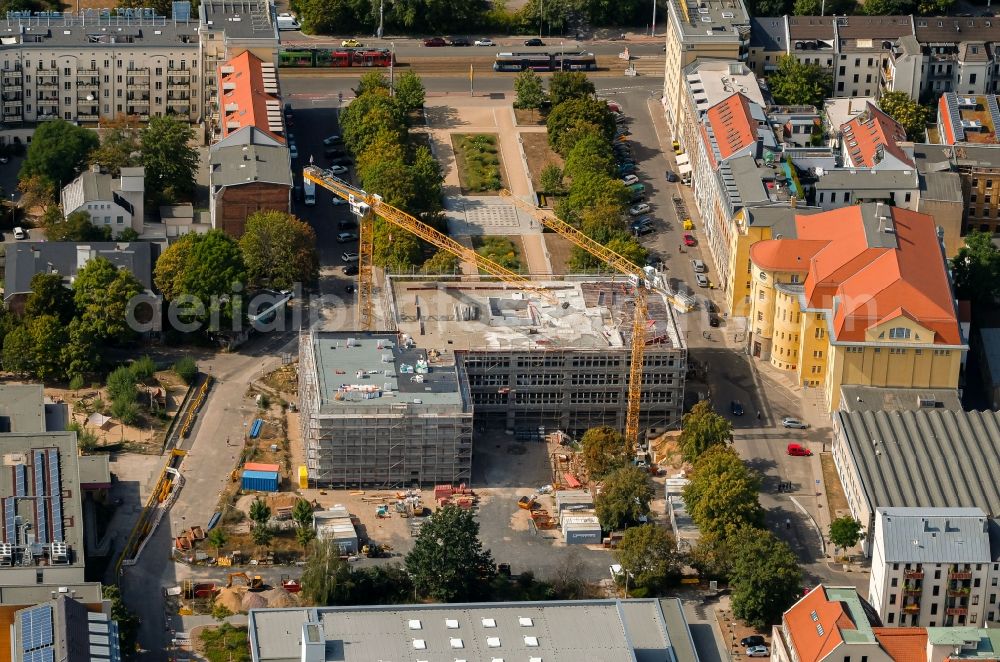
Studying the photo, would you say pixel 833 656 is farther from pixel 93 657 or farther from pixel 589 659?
pixel 93 657

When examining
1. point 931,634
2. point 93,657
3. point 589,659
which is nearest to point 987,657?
point 931,634

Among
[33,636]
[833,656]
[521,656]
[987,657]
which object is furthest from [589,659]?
[33,636]

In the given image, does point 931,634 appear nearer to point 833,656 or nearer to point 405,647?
point 833,656

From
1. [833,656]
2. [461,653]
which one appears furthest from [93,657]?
[833,656]

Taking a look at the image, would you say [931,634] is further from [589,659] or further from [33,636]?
[33,636]

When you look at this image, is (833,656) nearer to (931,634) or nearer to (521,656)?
(931,634)

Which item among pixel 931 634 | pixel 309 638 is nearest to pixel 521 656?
pixel 309 638
